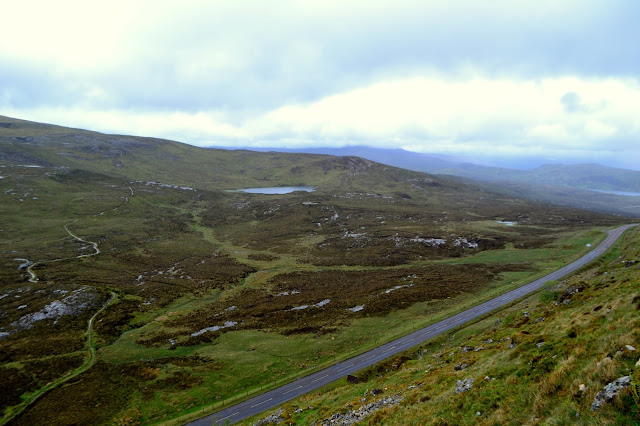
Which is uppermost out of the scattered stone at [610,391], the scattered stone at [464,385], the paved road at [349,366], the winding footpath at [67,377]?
the scattered stone at [610,391]

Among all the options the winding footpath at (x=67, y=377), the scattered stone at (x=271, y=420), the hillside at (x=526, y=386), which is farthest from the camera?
the winding footpath at (x=67, y=377)

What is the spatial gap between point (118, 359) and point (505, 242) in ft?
431

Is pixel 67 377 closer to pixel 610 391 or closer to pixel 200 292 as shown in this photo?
pixel 200 292

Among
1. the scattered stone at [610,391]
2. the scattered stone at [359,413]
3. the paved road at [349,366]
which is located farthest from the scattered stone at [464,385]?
the paved road at [349,366]

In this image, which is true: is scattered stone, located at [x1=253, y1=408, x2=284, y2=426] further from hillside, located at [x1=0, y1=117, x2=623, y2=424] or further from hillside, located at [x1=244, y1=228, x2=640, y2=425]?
hillside, located at [x1=0, y1=117, x2=623, y2=424]

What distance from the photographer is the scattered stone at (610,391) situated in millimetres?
11180

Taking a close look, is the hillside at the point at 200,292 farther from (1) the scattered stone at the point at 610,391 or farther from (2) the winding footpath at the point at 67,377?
(1) the scattered stone at the point at 610,391

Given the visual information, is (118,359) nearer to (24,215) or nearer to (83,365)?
(83,365)

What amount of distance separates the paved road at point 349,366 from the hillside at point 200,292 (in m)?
2.83

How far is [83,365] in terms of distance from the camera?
50.2 meters

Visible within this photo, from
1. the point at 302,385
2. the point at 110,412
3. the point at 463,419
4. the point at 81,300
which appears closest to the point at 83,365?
the point at 110,412

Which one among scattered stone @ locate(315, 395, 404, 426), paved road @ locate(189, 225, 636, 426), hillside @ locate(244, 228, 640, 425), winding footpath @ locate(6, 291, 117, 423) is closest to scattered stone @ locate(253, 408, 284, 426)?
hillside @ locate(244, 228, 640, 425)

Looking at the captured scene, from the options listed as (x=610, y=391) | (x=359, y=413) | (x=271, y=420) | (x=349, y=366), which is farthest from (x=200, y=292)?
(x=610, y=391)

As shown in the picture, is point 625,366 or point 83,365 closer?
point 625,366
